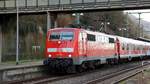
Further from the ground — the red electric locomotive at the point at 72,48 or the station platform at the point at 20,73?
the red electric locomotive at the point at 72,48

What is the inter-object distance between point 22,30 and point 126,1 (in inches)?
823

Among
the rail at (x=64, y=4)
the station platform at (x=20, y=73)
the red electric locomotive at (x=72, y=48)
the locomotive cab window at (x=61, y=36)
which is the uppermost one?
the rail at (x=64, y=4)

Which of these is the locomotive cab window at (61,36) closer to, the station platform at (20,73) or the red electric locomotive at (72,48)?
the red electric locomotive at (72,48)

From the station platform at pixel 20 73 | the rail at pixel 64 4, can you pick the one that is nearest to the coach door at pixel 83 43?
the station platform at pixel 20 73

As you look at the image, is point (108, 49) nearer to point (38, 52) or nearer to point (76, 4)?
point (76, 4)

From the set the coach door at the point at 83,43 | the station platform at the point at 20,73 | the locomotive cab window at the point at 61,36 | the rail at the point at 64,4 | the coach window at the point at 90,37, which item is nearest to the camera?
the station platform at the point at 20,73

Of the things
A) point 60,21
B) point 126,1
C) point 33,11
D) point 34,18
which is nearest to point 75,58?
point 126,1

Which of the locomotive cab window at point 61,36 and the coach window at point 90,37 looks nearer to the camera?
the locomotive cab window at point 61,36

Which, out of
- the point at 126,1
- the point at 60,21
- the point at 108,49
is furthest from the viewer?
the point at 60,21

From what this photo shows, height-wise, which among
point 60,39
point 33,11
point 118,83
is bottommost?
point 118,83

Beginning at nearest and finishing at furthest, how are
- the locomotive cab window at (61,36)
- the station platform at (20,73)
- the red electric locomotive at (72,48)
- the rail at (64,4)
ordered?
the station platform at (20,73) < the red electric locomotive at (72,48) < the locomotive cab window at (61,36) < the rail at (64,4)

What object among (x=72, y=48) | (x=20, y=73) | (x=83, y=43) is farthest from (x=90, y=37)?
(x=20, y=73)

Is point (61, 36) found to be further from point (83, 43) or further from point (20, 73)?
point (20, 73)

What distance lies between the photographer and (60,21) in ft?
257
